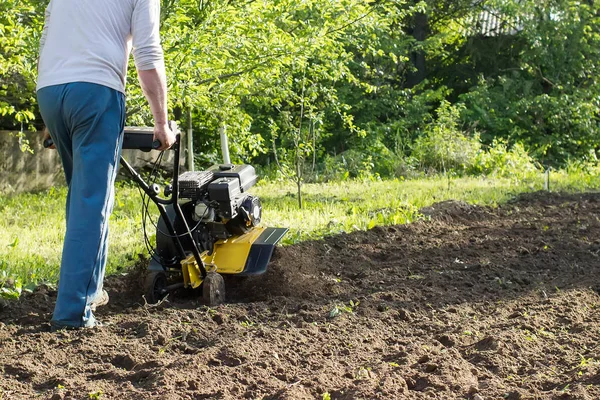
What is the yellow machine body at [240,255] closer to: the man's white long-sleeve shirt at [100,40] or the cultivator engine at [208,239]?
the cultivator engine at [208,239]

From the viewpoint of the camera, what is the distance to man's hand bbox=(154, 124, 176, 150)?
4430 millimetres

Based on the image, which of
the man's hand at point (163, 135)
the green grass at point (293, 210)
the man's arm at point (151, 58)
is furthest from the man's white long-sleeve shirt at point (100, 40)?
the green grass at point (293, 210)

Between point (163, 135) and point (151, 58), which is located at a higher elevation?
point (151, 58)

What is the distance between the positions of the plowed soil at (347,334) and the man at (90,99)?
1.09ft

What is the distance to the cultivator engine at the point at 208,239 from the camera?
5164 mm

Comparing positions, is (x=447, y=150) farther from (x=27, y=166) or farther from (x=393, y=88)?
(x=27, y=166)

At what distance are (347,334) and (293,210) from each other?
15.0ft

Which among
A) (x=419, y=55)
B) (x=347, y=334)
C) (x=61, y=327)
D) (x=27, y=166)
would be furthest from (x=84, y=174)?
(x=419, y=55)

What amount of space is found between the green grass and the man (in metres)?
1.38

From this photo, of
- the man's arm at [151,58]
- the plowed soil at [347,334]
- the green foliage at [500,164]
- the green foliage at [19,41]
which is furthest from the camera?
the green foliage at [500,164]

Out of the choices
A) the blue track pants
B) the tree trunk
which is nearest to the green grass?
the blue track pants

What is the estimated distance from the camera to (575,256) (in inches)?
261

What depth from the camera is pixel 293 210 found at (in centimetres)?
899

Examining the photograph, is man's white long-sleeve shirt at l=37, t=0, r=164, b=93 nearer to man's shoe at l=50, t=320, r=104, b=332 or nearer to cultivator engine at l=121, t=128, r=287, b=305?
cultivator engine at l=121, t=128, r=287, b=305
